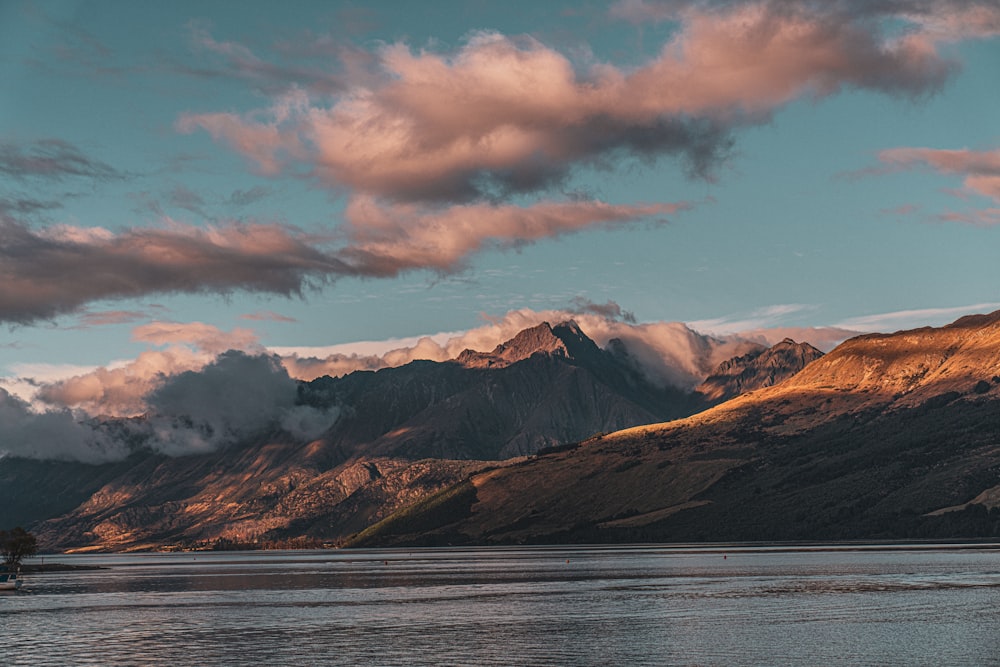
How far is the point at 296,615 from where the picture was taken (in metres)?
188

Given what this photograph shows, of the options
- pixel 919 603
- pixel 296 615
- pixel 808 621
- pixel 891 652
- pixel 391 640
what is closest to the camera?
pixel 891 652

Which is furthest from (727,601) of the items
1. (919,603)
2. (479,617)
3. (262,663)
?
(262,663)

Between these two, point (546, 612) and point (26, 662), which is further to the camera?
point (546, 612)

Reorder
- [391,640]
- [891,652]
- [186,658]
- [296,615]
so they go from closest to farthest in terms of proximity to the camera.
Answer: [891,652], [186,658], [391,640], [296,615]

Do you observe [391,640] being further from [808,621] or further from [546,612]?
[808,621]

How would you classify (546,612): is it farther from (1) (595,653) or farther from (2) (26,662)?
(2) (26,662)

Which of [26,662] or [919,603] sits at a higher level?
[26,662]

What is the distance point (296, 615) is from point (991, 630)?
11151cm

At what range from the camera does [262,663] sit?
12012cm

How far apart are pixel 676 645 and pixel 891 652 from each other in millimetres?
24874

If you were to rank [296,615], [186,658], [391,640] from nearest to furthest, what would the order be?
[186,658]
[391,640]
[296,615]

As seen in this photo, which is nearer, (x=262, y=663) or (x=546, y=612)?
(x=262, y=663)

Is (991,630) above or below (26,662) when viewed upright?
below

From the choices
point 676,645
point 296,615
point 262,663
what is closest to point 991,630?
point 676,645
